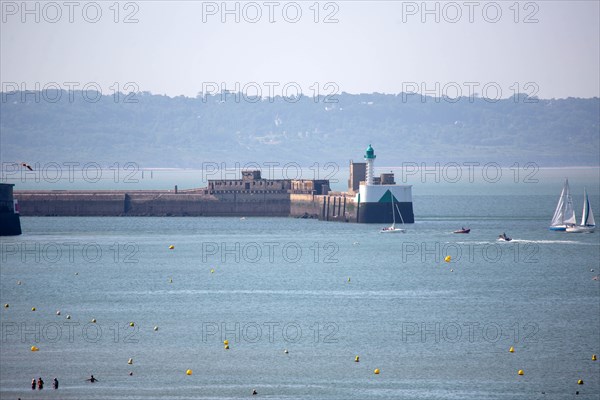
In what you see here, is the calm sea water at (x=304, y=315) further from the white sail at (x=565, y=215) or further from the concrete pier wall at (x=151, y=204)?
the concrete pier wall at (x=151, y=204)

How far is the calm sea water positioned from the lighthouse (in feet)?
14.2

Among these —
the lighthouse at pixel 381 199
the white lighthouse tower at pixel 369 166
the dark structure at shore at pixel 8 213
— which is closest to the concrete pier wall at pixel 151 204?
the lighthouse at pixel 381 199

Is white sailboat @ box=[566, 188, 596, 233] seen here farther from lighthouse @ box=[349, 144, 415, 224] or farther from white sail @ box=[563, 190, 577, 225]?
lighthouse @ box=[349, 144, 415, 224]

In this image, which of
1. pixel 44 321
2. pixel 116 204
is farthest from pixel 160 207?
pixel 44 321

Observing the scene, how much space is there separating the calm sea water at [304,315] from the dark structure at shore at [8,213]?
1973 mm

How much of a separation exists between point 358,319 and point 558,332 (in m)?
11.6

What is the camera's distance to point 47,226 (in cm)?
14525

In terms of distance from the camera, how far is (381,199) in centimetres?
13025

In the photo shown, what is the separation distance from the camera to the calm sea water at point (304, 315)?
2135 inches

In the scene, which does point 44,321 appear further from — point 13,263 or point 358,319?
point 13,263

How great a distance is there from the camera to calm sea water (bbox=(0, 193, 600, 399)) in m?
54.2

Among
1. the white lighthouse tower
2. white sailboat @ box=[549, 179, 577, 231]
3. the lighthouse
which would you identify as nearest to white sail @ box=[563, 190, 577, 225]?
white sailboat @ box=[549, 179, 577, 231]

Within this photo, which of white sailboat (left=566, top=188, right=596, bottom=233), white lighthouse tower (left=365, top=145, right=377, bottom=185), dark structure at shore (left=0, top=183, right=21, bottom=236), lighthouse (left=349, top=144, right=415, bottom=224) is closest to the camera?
dark structure at shore (left=0, top=183, right=21, bottom=236)

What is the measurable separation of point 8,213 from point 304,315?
54.3 metres
